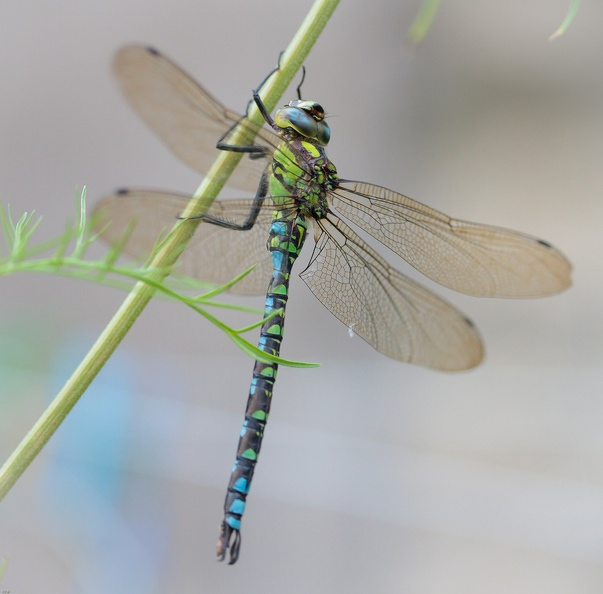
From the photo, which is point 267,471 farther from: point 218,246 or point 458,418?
point 218,246

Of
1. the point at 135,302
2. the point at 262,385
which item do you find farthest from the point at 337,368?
the point at 135,302

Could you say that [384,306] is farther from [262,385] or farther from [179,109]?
[179,109]

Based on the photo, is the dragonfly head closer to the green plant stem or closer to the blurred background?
the green plant stem

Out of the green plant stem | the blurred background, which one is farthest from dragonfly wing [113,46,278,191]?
the blurred background

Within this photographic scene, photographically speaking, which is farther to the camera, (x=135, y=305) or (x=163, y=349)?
(x=163, y=349)

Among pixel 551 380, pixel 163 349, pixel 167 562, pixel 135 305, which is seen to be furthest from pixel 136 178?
pixel 135 305

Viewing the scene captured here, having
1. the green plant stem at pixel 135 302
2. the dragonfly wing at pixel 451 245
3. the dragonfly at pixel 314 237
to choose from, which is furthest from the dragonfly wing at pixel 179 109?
the green plant stem at pixel 135 302

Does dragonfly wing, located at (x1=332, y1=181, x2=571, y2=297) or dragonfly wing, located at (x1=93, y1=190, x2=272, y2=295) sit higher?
dragonfly wing, located at (x1=332, y1=181, x2=571, y2=297)

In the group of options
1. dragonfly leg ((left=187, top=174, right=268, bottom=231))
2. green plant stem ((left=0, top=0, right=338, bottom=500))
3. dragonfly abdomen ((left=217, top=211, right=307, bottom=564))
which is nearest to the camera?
green plant stem ((left=0, top=0, right=338, bottom=500))
